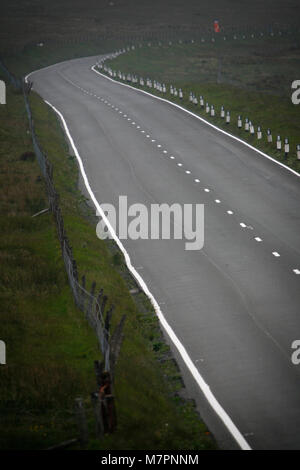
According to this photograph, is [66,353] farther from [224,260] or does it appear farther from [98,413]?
[224,260]

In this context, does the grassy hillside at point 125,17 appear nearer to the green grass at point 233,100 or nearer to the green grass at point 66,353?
the green grass at point 233,100

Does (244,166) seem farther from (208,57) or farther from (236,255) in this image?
(208,57)

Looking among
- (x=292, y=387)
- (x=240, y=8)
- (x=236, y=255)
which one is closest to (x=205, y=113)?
(x=236, y=255)

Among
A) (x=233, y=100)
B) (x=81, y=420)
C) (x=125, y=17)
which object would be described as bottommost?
(x=233, y=100)

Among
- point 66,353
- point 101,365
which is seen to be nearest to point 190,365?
point 66,353

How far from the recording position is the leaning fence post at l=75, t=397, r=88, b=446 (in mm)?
10938

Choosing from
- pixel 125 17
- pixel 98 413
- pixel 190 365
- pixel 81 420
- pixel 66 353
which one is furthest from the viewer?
pixel 125 17

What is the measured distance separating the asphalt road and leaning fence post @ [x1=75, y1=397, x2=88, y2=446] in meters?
2.48

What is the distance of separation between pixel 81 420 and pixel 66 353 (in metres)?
4.17

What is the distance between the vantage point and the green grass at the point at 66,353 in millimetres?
11953

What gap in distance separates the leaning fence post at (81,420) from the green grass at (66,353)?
226 millimetres

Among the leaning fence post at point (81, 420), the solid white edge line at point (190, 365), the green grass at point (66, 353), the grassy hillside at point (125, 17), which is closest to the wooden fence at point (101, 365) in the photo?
the leaning fence post at point (81, 420)

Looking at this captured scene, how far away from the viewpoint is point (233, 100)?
50.7 m
